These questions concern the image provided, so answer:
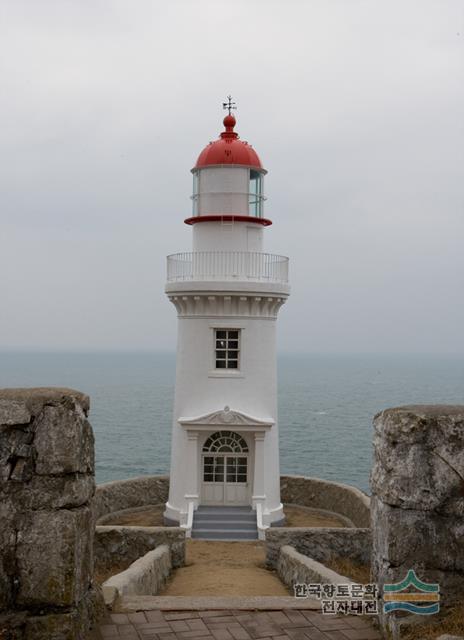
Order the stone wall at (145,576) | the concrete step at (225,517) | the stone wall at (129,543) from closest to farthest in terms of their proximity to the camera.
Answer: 1. the stone wall at (145,576)
2. the stone wall at (129,543)
3. the concrete step at (225,517)

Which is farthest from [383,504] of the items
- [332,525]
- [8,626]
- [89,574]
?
[332,525]

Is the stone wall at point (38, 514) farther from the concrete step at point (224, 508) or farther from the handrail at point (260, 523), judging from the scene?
the concrete step at point (224, 508)

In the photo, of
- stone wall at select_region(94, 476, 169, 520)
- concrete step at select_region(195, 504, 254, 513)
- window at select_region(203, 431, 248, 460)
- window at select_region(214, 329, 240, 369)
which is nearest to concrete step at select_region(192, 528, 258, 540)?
concrete step at select_region(195, 504, 254, 513)

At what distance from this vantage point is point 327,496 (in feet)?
58.9

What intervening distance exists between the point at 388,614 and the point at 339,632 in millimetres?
546

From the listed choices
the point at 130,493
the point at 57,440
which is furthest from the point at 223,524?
the point at 57,440

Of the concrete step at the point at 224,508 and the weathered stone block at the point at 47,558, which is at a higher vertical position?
the weathered stone block at the point at 47,558

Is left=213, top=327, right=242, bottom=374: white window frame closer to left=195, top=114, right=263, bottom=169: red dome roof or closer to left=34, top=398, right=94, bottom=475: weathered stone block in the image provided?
left=195, top=114, right=263, bottom=169: red dome roof

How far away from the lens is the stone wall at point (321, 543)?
12.5 meters

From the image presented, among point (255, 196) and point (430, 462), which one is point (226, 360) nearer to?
point (255, 196)

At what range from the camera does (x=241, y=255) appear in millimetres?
16312

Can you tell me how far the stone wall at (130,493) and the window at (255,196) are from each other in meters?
6.82

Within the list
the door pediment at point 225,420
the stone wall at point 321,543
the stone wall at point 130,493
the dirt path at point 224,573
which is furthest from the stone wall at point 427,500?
the stone wall at point 130,493

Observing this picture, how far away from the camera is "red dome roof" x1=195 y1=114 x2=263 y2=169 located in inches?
659
